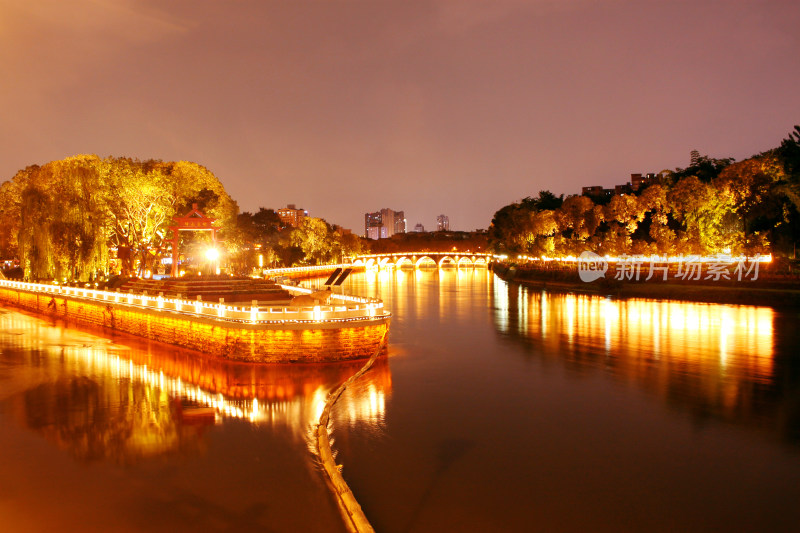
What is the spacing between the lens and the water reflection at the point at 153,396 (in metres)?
14.7

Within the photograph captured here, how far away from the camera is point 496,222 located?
101m

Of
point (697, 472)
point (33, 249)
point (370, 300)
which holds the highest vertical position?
point (33, 249)

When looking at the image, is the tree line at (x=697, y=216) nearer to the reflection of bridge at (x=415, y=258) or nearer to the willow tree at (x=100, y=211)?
the willow tree at (x=100, y=211)

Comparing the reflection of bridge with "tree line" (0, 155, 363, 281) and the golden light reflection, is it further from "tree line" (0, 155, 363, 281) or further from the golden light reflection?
the golden light reflection

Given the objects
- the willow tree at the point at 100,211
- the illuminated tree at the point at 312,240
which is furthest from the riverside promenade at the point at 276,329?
the illuminated tree at the point at 312,240

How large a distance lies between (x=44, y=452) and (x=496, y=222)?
91666mm

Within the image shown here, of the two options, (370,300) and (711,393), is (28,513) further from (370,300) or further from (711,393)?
(711,393)

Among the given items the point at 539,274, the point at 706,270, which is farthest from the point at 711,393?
the point at 539,274

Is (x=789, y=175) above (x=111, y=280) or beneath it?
above

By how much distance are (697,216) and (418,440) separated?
43649 millimetres
